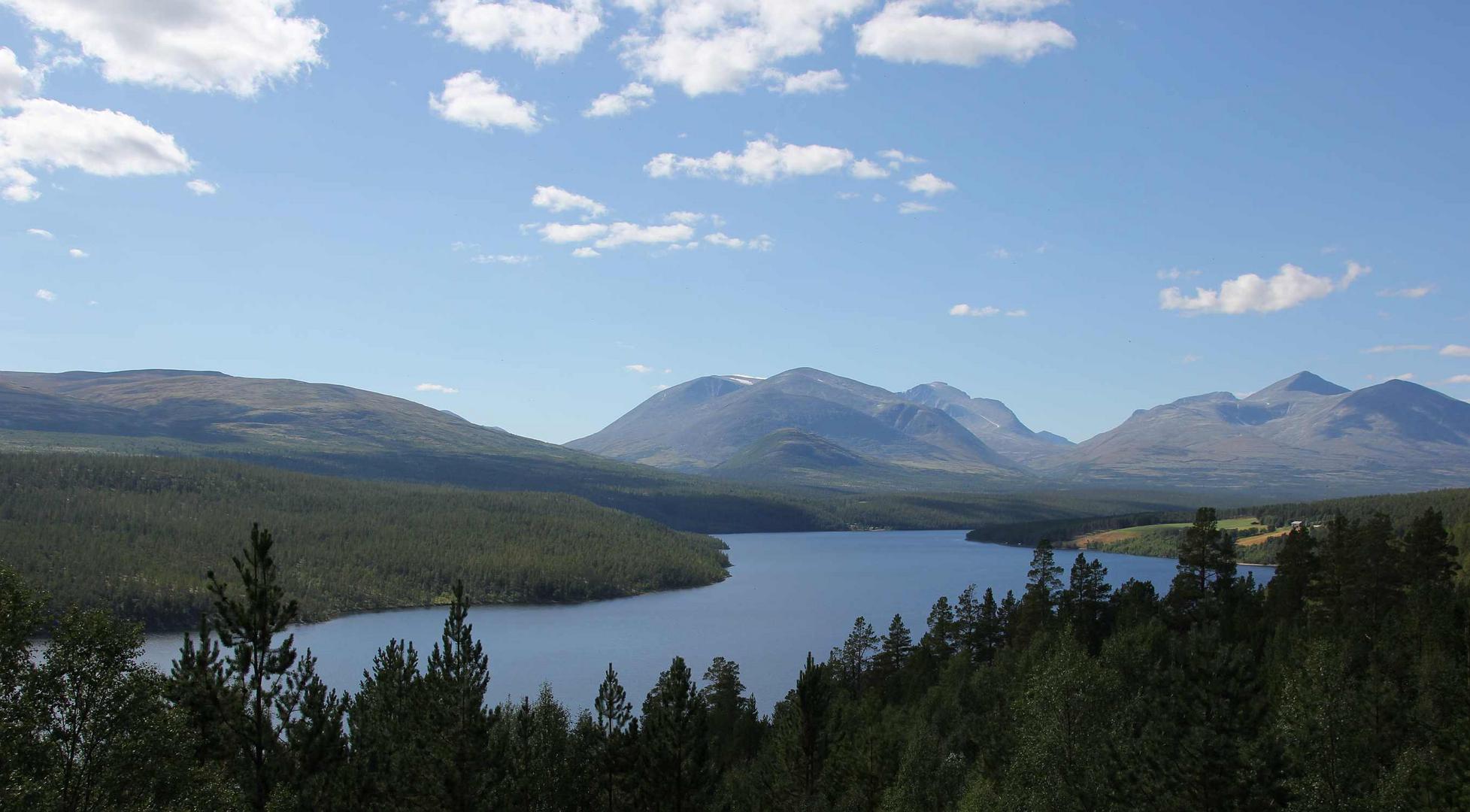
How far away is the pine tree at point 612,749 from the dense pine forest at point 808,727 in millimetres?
130

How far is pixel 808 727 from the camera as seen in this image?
138ft

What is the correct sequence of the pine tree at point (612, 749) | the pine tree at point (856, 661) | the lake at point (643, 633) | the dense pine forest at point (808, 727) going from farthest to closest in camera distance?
the lake at point (643, 633) → the pine tree at point (856, 661) → the pine tree at point (612, 749) → the dense pine forest at point (808, 727)

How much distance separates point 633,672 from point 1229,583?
62680mm

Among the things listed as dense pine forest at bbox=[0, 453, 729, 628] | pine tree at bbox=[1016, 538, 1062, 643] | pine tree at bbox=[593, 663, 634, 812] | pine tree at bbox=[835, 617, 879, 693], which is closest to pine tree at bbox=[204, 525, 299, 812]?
pine tree at bbox=[593, 663, 634, 812]

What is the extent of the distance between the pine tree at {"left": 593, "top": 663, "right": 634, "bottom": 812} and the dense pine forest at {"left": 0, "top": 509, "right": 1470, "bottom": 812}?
5.1 inches

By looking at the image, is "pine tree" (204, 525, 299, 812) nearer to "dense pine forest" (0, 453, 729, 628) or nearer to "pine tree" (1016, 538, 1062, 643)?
"pine tree" (1016, 538, 1062, 643)

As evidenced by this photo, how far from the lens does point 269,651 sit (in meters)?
26.5

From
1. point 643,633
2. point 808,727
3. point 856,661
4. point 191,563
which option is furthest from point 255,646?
point 191,563

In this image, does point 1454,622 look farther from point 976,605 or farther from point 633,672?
point 633,672

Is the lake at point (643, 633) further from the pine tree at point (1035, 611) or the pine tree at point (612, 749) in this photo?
the pine tree at point (612, 749)

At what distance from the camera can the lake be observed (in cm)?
10450

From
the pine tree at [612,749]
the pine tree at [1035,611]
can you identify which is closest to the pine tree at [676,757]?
the pine tree at [612,749]

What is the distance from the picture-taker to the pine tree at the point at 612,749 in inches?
1564

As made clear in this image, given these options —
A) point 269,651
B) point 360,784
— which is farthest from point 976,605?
point 269,651
